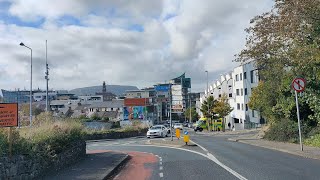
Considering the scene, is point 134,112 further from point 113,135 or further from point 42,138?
point 42,138

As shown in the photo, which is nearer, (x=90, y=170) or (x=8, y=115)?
(x=8, y=115)

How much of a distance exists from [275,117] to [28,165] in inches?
948

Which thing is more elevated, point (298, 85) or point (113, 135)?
point (298, 85)

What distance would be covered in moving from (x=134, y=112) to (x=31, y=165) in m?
106

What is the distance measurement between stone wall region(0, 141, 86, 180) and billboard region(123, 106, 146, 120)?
99822 mm

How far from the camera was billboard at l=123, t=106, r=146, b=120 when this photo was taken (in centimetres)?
11712

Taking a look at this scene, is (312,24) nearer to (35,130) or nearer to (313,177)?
(313,177)

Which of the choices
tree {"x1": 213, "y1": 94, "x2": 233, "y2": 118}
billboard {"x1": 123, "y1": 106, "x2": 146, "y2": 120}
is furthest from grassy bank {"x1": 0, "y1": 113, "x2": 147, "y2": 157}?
billboard {"x1": 123, "y1": 106, "x2": 146, "y2": 120}

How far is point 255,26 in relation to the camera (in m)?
A: 27.3

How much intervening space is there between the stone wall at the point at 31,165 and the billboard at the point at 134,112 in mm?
99822

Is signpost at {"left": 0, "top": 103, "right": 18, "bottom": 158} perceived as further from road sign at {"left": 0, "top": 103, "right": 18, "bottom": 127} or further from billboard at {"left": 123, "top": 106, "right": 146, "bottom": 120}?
billboard at {"left": 123, "top": 106, "right": 146, "bottom": 120}

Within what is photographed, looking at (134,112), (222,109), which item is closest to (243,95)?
(222,109)

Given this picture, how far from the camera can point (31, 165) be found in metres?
12.4

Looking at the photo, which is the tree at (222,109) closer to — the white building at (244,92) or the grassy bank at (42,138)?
the white building at (244,92)
